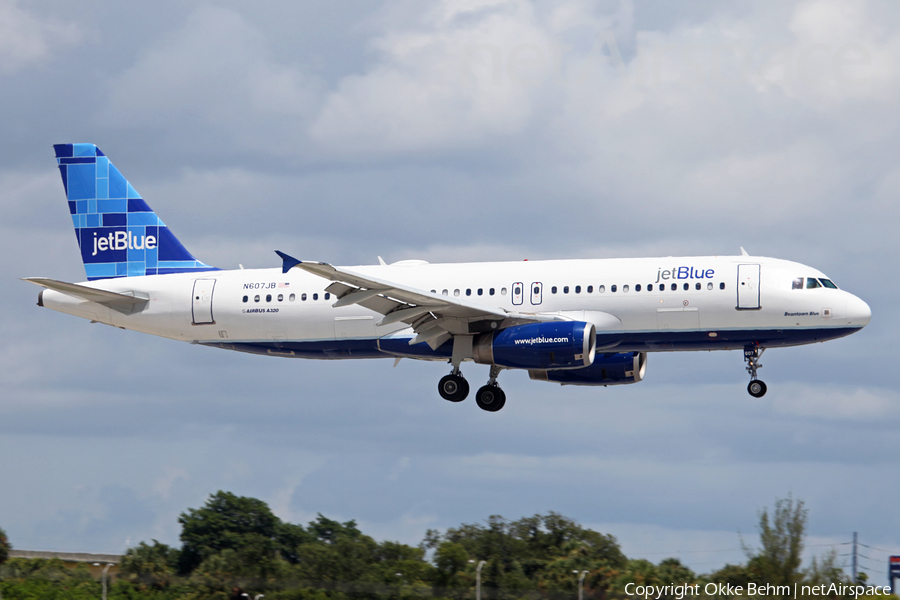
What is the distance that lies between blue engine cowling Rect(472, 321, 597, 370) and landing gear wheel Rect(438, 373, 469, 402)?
3425mm

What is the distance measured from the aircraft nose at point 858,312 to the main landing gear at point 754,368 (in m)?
3.42

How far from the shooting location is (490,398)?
159 ft

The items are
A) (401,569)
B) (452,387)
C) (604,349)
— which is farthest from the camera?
(401,569)

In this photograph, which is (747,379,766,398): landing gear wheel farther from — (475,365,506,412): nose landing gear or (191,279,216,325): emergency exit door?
(191,279,216,325): emergency exit door

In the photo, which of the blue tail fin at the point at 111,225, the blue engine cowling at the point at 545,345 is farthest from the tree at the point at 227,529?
the blue engine cowling at the point at 545,345

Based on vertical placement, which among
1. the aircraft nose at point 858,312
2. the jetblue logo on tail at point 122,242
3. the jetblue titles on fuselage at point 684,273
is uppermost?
the jetblue logo on tail at point 122,242

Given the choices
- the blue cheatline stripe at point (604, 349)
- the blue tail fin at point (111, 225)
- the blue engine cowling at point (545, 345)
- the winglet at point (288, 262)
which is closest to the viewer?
the winglet at point (288, 262)

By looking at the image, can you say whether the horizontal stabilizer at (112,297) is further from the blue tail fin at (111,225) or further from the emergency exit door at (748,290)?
the emergency exit door at (748,290)

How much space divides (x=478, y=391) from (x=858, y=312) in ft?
49.8

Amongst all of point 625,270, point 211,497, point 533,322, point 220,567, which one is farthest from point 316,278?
point 211,497

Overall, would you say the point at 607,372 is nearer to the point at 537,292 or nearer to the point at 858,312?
the point at 537,292

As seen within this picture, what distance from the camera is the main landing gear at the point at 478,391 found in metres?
47.8

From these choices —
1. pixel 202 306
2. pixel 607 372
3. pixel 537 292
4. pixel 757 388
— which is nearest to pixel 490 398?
pixel 607 372

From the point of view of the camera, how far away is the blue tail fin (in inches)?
2061
